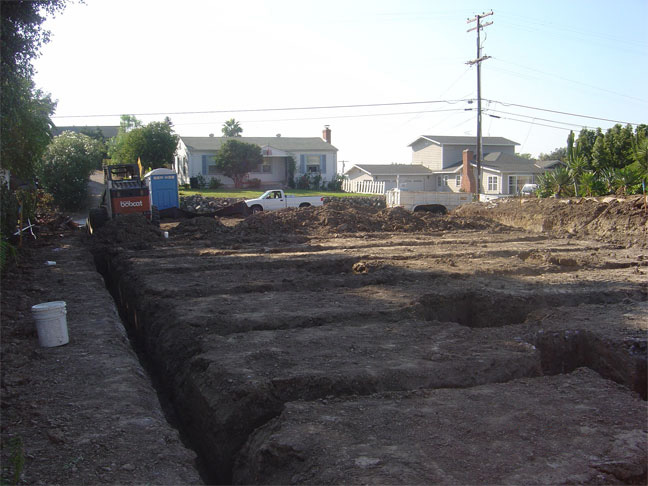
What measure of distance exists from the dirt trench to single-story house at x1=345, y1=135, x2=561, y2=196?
29221 mm

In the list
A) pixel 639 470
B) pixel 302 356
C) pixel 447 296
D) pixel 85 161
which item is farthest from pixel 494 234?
pixel 85 161

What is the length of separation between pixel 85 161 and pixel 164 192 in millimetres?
8398

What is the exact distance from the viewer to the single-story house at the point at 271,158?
149ft

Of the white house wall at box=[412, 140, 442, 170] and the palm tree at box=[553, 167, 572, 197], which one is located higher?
the white house wall at box=[412, 140, 442, 170]

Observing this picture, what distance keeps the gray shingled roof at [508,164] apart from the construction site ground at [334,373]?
2903cm

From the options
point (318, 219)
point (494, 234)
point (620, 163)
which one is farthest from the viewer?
point (620, 163)

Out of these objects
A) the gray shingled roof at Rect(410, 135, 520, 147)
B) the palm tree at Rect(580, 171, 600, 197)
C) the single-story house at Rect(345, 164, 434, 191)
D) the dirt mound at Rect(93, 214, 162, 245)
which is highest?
the gray shingled roof at Rect(410, 135, 520, 147)

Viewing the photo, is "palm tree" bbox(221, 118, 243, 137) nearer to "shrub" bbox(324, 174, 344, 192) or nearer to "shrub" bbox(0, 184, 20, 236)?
"shrub" bbox(324, 174, 344, 192)

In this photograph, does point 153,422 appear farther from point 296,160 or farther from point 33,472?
point 296,160

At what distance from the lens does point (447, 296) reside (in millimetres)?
9266

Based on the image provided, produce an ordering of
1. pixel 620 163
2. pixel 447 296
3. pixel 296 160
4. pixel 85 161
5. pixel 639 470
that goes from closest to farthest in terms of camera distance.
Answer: pixel 639 470
pixel 447 296
pixel 620 163
pixel 85 161
pixel 296 160

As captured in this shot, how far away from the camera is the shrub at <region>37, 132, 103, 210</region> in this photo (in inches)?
1248

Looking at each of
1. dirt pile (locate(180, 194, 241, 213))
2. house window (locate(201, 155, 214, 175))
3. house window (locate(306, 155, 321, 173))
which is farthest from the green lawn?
house window (locate(306, 155, 321, 173))

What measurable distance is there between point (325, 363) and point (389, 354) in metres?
0.81
